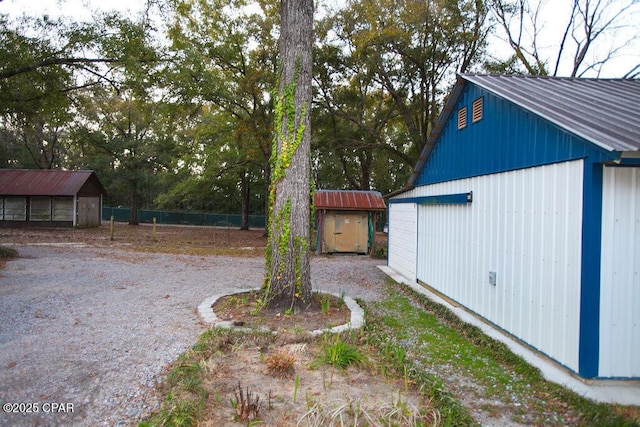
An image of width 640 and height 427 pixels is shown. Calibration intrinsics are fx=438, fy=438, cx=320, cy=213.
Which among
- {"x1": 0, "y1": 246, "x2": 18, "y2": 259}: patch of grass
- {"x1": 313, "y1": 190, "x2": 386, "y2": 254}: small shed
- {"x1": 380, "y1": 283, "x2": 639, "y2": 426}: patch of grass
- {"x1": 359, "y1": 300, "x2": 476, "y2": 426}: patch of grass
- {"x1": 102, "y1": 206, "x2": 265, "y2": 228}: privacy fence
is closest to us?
{"x1": 359, "y1": 300, "x2": 476, "y2": 426}: patch of grass

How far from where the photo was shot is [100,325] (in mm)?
5961

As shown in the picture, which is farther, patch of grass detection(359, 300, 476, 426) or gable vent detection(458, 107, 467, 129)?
gable vent detection(458, 107, 467, 129)

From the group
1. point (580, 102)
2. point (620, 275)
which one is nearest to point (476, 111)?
point (580, 102)

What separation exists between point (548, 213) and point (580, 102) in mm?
1879

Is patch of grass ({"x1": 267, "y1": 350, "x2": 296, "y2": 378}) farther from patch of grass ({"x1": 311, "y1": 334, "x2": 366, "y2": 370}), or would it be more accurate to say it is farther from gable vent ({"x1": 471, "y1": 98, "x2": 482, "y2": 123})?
gable vent ({"x1": 471, "y1": 98, "x2": 482, "y2": 123})

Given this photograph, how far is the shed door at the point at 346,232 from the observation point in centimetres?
1711

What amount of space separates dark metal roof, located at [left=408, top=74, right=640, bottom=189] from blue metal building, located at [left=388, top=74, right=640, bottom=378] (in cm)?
2

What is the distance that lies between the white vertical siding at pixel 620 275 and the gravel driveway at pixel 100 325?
13.6 feet

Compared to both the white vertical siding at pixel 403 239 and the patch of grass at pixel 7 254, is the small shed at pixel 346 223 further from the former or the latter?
the patch of grass at pixel 7 254

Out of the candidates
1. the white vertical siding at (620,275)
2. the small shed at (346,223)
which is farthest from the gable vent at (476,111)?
the small shed at (346,223)

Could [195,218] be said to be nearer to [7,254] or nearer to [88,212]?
[88,212]

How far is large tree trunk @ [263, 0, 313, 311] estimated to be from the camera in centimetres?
645

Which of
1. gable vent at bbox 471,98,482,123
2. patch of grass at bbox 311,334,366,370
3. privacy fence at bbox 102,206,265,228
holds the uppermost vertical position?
gable vent at bbox 471,98,482,123

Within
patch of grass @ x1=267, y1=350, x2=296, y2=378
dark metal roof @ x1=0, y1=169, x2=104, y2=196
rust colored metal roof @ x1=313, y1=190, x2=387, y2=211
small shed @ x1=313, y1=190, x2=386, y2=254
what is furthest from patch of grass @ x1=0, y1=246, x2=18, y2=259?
dark metal roof @ x1=0, y1=169, x2=104, y2=196
